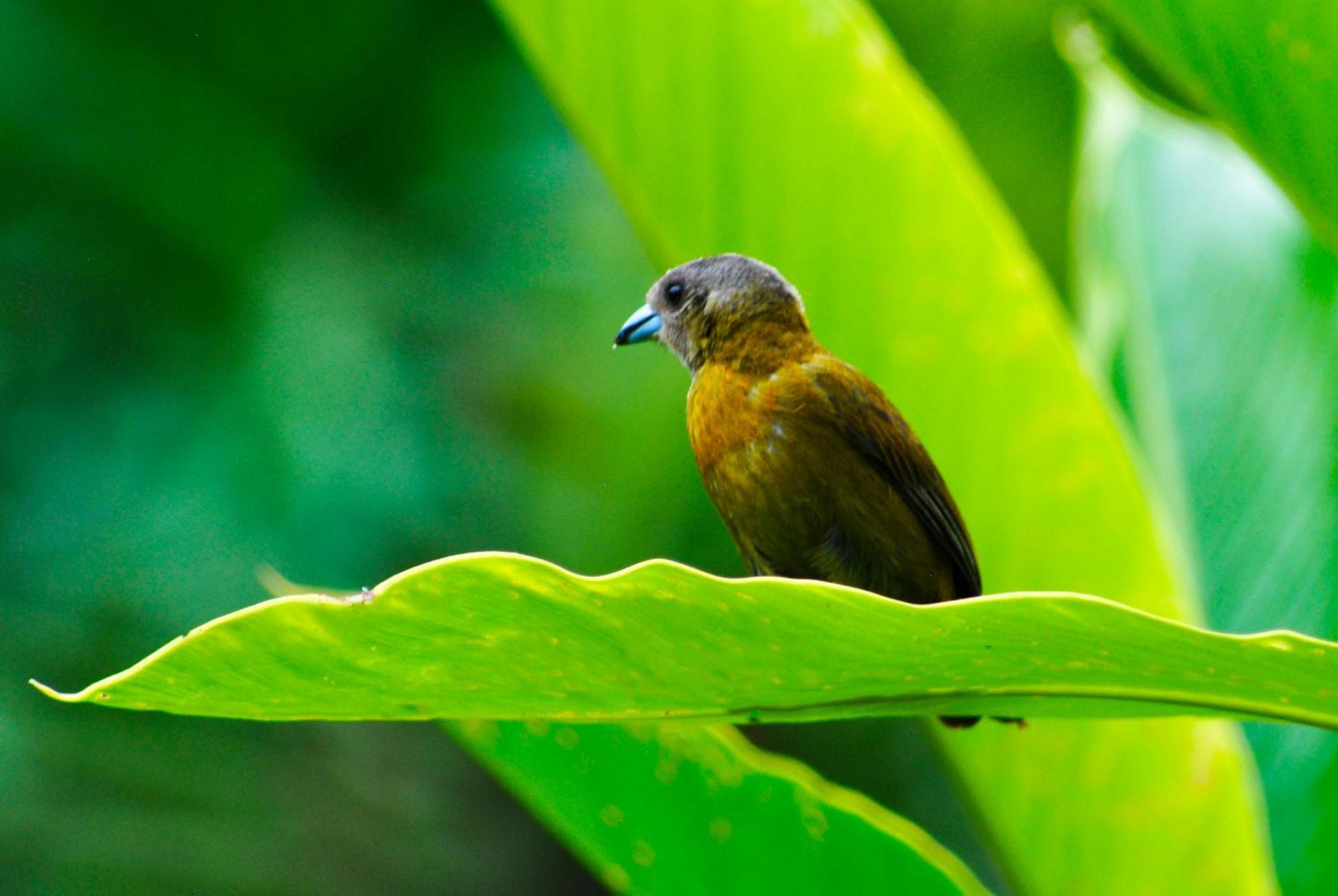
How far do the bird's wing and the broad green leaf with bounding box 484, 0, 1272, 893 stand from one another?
0.42 ft

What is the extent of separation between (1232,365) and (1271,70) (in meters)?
0.80

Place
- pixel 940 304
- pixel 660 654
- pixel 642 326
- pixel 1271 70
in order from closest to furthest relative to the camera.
Result: 1. pixel 660 654
2. pixel 1271 70
3. pixel 940 304
4. pixel 642 326

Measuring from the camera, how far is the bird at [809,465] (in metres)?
1.42

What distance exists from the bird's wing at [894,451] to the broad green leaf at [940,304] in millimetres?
127

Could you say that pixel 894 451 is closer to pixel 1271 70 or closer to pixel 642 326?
pixel 642 326

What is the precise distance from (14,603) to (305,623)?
2.95 meters

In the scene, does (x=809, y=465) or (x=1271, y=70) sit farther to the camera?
(x=809, y=465)

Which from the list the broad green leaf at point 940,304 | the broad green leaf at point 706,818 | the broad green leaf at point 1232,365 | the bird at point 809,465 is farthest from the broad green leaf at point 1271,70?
the broad green leaf at point 706,818

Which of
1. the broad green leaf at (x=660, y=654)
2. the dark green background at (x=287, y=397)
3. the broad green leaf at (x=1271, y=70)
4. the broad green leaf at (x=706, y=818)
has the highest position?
the dark green background at (x=287, y=397)

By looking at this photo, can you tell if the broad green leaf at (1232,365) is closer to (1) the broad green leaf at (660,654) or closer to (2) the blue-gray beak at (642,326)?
(2) the blue-gray beak at (642,326)

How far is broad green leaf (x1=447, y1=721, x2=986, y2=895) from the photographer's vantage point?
50.6 inches

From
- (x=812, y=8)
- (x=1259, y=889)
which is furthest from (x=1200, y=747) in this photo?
(x=812, y=8)

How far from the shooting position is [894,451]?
4.74ft

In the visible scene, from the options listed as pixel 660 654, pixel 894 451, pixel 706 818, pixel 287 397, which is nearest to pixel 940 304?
pixel 894 451
